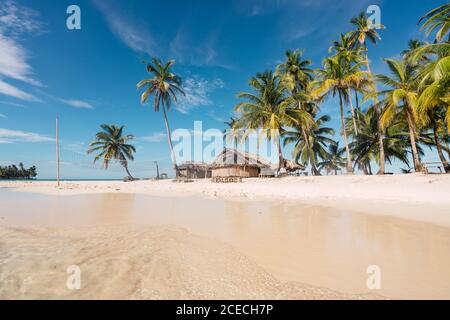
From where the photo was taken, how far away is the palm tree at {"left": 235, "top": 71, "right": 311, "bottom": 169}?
778 inches

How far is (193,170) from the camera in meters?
34.1

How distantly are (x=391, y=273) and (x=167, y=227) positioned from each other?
4.41 meters

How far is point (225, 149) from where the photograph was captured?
29.3 meters

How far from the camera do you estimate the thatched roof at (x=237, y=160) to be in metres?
26.6

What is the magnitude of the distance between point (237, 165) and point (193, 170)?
10.5m

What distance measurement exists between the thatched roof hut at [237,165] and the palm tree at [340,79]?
11.6m

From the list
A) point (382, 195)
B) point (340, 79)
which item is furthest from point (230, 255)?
point (340, 79)

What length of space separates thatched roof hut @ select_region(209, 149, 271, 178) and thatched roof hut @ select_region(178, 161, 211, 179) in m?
5.13

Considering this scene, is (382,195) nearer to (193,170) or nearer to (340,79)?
(340,79)

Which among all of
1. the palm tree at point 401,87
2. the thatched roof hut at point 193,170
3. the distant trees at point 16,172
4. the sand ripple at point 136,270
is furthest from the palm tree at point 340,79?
the distant trees at point 16,172

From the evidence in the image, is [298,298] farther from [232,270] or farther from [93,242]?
[93,242]

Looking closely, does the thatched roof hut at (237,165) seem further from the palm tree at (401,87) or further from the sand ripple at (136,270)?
the sand ripple at (136,270)

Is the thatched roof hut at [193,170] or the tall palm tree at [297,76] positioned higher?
the tall palm tree at [297,76]

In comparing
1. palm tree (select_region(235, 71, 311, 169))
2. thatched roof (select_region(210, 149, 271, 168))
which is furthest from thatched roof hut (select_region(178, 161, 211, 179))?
palm tree (select_region(235, 71, 311, 169))
